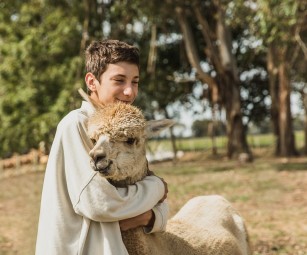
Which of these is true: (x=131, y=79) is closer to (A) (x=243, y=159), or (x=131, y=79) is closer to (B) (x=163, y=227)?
(B) (x=163, y=227)

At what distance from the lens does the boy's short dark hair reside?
3082 mm

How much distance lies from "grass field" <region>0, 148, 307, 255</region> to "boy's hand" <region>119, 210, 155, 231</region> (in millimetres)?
4141

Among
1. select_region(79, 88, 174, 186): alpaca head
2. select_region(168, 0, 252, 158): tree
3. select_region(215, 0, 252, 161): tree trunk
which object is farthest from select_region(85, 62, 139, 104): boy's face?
select_region(215, 0, 252, 161): tree trunk

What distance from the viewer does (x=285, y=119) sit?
78.3ft

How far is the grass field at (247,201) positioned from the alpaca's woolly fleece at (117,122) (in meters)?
4.39

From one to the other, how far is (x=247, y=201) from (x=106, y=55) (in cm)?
859

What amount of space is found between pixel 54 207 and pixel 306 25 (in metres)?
14.0

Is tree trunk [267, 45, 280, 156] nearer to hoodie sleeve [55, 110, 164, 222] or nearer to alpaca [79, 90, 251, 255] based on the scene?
alpaca [79, 90, 251, 255]

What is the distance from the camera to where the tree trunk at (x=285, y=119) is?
23.5m

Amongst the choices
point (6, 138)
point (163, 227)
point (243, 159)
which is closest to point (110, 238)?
point (163, 227)

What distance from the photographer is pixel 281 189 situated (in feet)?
41.6

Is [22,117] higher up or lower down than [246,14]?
lower down

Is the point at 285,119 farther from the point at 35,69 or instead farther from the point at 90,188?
the point at 90,188

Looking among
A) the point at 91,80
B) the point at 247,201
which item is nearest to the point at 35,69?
the point at 247,201
